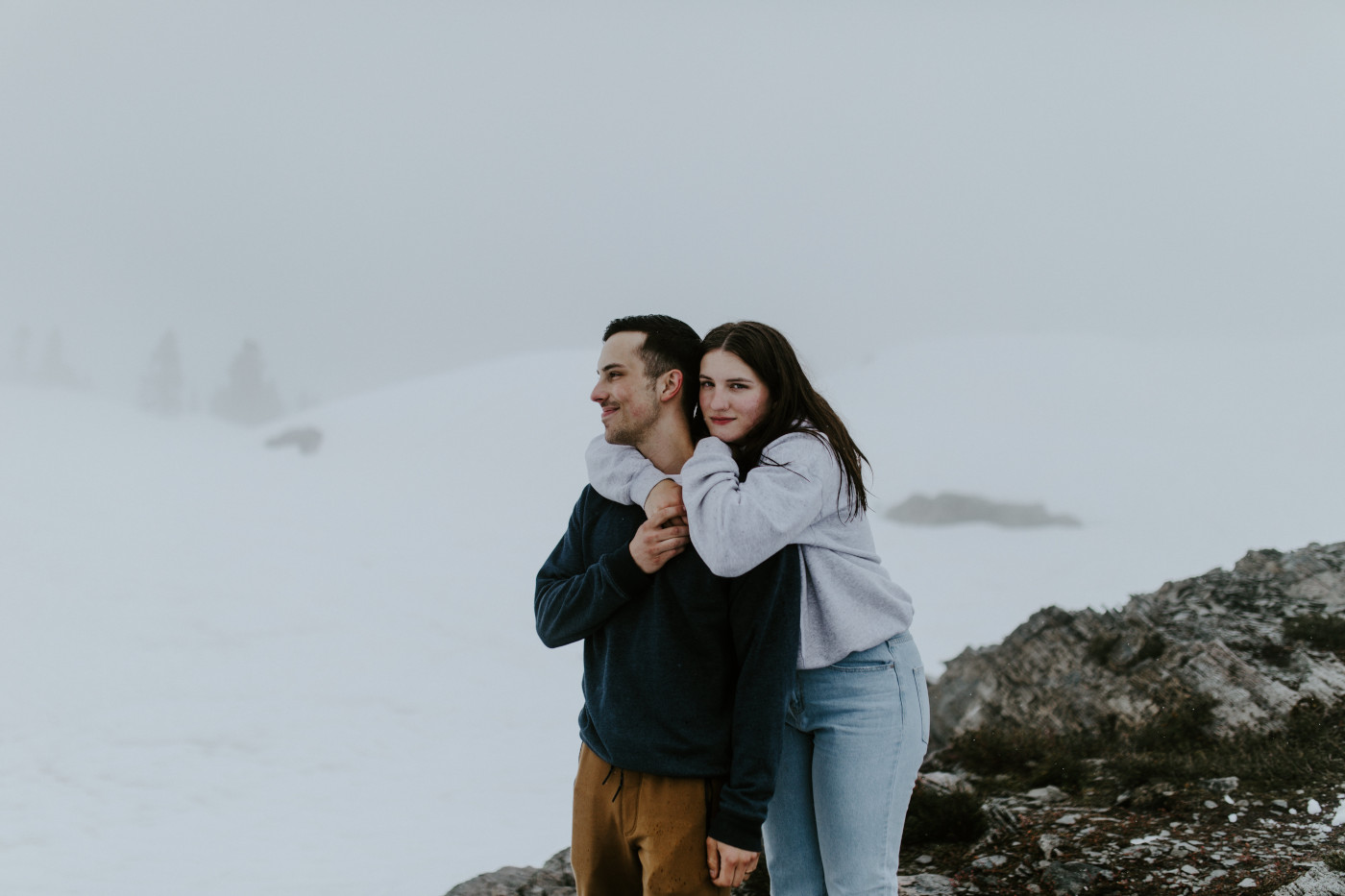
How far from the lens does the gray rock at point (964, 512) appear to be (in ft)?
150

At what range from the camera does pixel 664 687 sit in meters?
2.50

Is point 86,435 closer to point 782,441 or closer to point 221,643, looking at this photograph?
point 221,643

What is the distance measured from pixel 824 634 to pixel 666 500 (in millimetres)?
726

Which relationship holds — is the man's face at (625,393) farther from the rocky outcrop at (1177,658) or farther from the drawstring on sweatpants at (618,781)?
the rocky outcrop at (1177,658)

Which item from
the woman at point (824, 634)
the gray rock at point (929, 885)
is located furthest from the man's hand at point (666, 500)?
the gray rock at point (929, 885)

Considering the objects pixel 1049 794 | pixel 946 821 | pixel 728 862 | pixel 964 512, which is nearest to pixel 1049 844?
pixel 946 821

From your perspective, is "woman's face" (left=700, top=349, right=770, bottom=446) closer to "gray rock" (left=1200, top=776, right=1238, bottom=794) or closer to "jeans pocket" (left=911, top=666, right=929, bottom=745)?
"jeans pocket" (left=911, top=666, right=929, bottom=745)

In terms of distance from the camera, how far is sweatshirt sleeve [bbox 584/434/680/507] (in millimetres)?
2635

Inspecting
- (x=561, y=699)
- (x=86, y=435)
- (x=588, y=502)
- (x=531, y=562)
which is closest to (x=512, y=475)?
(x=531, y=562)

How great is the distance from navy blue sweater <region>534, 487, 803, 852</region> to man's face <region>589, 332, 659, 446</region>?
1.30 ft

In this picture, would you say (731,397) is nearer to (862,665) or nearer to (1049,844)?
(862,665)

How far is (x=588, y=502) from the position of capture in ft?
9.34

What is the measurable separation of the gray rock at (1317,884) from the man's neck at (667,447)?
12.0 ft

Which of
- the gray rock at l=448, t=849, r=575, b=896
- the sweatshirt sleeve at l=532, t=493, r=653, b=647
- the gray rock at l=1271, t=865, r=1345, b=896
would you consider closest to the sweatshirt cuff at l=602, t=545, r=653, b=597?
the sweatshirt sleeve at l=532, t=493, r=653, b=647
